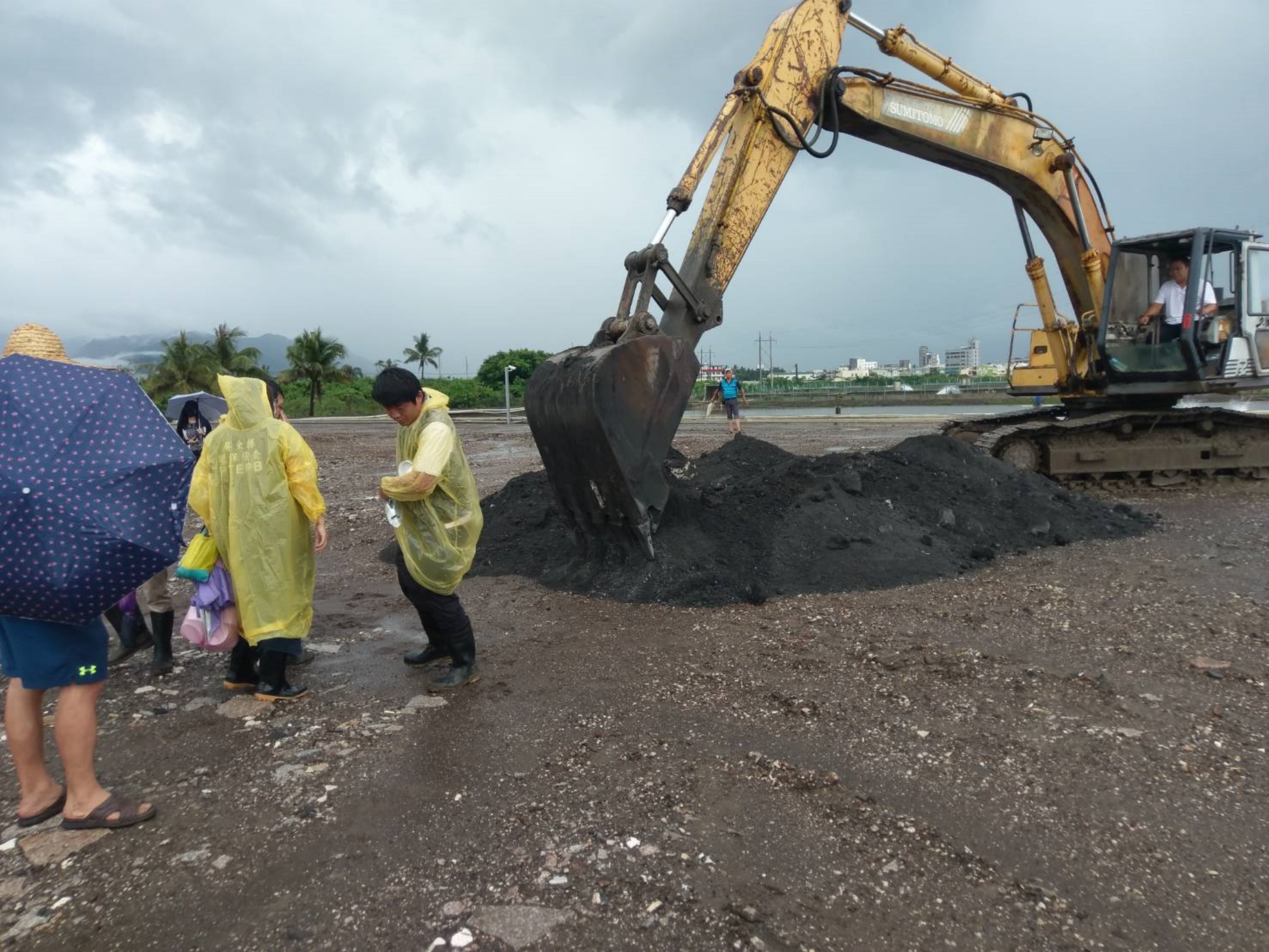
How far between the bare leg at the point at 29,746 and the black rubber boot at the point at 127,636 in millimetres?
1861

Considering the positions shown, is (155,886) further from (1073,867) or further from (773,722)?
(1073,867)

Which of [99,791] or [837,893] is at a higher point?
[99,791]

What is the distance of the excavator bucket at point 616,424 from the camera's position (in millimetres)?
5320

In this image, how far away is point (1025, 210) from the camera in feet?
31.2

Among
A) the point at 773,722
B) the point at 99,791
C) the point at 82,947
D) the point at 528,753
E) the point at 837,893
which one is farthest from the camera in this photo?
the point at 773,722

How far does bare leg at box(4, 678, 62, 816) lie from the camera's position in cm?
268

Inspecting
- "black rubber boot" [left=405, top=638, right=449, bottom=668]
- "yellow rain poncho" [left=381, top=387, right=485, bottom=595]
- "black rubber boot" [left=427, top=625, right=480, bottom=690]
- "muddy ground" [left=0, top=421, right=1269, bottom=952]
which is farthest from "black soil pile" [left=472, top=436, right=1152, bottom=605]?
"yellow rain poncho" [left=381, top=387, right=485, bottom=595]

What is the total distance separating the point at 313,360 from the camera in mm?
52406

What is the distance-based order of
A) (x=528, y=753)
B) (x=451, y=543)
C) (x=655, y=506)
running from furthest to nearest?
1. (x=655, y=506)
2. (x=451, y=543)
3. (x=528, y=753)

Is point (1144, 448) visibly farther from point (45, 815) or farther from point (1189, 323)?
point (45, 815)

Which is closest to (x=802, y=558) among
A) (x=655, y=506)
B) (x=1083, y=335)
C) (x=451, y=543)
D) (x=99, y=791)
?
(x=655, y=506)

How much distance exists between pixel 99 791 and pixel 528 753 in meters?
1.50

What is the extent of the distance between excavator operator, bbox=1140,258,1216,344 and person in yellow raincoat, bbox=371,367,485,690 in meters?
8.39

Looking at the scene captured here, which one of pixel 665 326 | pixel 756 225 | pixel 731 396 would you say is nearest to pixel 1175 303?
pixel 756 225
